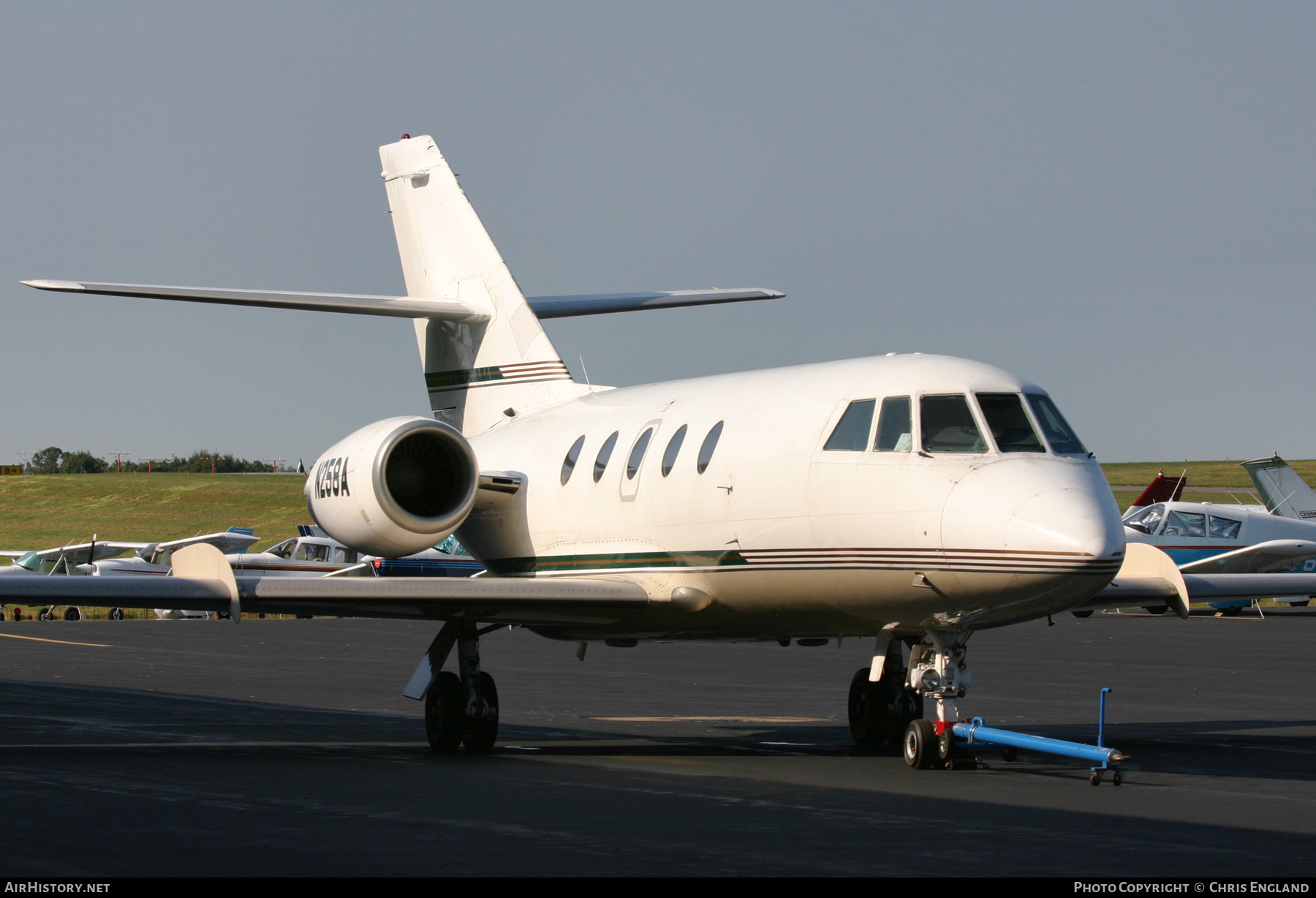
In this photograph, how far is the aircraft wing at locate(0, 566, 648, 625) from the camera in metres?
12.2

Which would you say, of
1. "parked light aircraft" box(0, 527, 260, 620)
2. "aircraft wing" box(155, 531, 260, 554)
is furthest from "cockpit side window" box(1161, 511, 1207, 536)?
"aircraft wing" box(155, 531, 260, 554)

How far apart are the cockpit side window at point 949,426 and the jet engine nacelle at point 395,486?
4601 mm

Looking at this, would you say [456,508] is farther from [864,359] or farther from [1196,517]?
[1196,517]

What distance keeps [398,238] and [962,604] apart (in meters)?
10.5

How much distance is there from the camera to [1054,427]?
38.1 ft

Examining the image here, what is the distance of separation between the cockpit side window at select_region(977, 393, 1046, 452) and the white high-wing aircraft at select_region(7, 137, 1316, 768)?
0.02 meters

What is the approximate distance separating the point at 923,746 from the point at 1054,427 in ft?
8.13

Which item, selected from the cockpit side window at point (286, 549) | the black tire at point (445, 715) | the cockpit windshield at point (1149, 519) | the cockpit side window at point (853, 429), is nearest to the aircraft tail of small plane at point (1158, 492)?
the cockpit windshield at point (1149, 519)

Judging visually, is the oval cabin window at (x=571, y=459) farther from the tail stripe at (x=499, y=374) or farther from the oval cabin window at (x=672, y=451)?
the tail stripe at (x=499, y=374)

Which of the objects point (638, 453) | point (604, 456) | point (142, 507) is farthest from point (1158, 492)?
point (142, 507)

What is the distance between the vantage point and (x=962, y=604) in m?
11.1

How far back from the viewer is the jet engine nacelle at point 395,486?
14148mm

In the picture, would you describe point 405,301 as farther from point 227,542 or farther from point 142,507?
point 142,507
